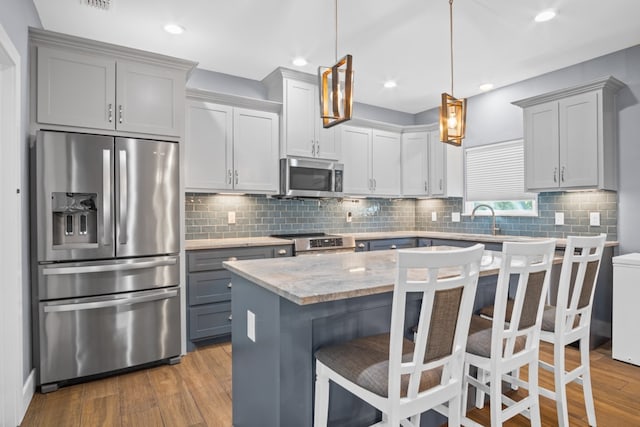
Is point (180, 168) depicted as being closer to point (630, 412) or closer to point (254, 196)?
point (254, 196)

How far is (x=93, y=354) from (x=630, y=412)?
356cm

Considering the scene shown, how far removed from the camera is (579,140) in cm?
348

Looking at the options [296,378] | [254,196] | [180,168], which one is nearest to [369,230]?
[254,196]

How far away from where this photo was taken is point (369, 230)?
520cm

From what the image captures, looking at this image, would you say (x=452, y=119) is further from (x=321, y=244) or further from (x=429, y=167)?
(x=429, y=167)

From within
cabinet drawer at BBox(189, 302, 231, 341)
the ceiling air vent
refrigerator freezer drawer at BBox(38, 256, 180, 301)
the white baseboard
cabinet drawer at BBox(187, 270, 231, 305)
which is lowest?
the white baseboard

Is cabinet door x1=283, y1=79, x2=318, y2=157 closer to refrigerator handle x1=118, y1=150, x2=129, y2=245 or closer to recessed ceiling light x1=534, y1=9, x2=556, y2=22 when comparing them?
refrigerator handle x1=118, y1=150, x2=129, y2=245

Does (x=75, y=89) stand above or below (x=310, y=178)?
above

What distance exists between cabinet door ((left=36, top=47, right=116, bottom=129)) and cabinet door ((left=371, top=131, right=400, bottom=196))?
3135mm

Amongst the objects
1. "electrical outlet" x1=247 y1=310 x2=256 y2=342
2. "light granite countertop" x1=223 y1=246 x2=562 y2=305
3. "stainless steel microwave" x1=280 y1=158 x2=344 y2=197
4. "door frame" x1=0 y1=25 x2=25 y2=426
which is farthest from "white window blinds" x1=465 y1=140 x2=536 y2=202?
"door frame" x1=0 y1=25 x2=25 y2=426

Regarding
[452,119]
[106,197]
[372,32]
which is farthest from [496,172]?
[106,197]

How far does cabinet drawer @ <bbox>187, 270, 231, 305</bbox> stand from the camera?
3221 millimetres

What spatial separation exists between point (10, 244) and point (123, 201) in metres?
0.76

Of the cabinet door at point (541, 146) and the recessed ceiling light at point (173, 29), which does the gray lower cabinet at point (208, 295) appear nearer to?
the recessed ceiling light at point (173, 29)
